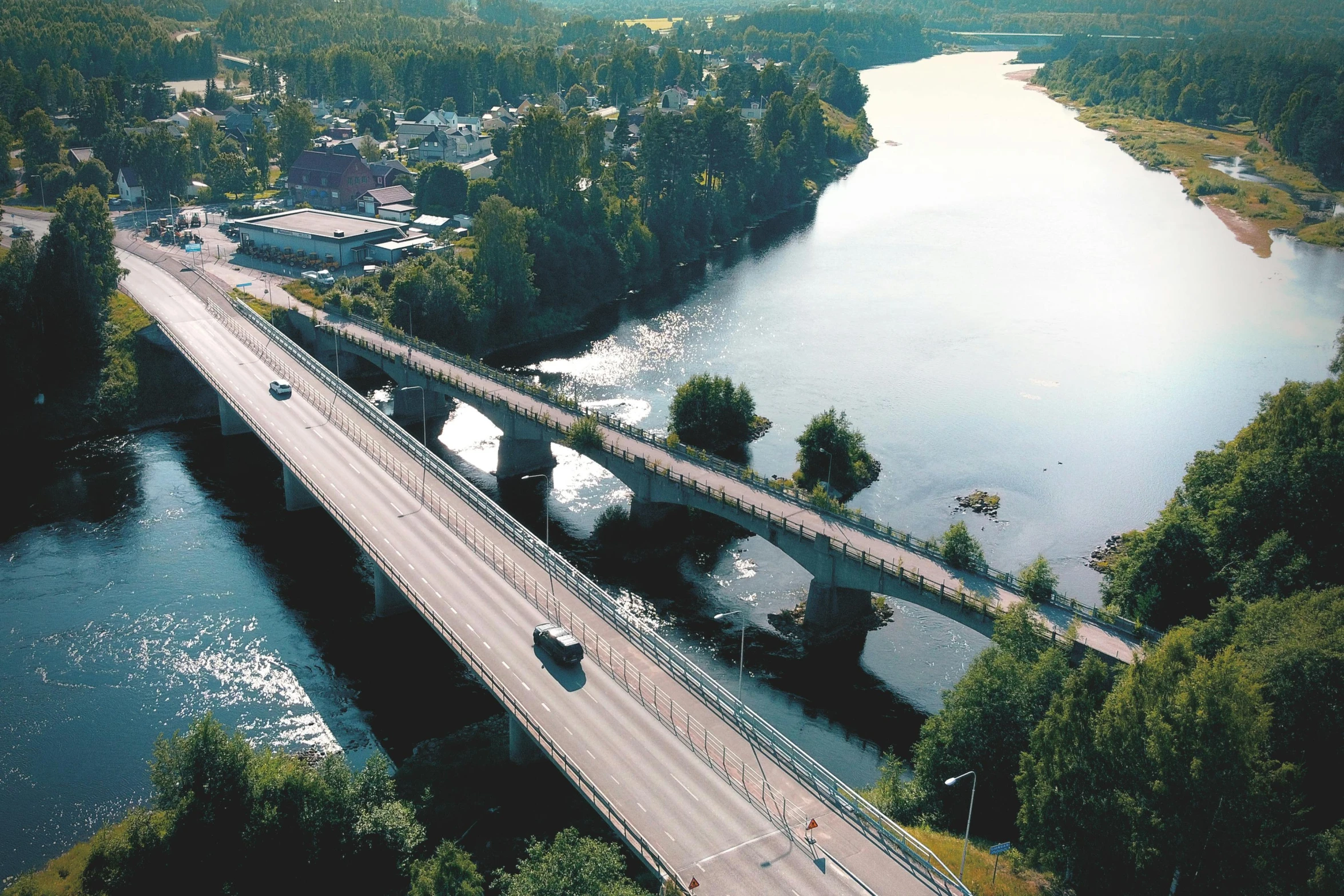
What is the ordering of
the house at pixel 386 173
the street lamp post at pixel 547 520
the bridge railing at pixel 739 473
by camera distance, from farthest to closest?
the house at pixel 386 173 < the street lamp post at pixel 547 520 < the bridge railing at pixel 739 473

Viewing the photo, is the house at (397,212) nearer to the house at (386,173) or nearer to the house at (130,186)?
the house at (386,173)

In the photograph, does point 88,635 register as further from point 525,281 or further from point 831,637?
point 525,281

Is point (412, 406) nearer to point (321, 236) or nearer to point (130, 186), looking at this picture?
point (321, 236)

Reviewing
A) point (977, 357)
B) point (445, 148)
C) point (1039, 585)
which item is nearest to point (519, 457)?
point (1039, 585)

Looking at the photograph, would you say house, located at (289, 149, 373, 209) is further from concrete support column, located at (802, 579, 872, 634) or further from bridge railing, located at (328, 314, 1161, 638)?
concrete support column, located at (802, 579, 872, 634)

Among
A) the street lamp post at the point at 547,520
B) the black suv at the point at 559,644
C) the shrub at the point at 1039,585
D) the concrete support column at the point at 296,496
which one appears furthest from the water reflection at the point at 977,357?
the concrete support column at the point at 296,496

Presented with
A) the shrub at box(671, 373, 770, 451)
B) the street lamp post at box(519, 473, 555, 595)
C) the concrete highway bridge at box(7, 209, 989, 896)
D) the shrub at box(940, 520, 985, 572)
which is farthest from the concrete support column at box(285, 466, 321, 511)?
the shrub at box(940, 520, 985, 572)

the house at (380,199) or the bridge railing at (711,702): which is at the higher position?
the bridge railing at (711,702)

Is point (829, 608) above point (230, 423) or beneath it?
above
